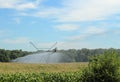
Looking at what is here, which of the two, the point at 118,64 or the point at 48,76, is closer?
the point at 118,64

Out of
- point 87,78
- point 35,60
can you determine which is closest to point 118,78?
point 87,78

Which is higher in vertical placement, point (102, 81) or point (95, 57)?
point (95, 57)

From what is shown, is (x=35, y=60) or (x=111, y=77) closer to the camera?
(x=111, y=77)

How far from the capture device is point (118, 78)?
15.4 m

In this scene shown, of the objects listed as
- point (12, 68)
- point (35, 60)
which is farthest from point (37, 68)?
point (35, 60)

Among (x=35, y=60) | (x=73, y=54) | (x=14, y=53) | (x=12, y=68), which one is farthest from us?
(x=14, y=53)

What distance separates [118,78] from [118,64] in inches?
23.3

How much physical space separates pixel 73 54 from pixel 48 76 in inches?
1368

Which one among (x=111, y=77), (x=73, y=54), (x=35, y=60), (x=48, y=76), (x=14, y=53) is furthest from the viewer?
(x=14, y=53)

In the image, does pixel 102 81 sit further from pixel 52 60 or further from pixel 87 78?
pixel 52 60

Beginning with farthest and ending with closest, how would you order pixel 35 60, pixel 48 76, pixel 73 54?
pixel 73 54, pixel 35 60, pixel 48 76

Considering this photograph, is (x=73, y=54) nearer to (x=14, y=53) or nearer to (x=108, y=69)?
(x=14, y=53)

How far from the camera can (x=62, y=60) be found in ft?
184

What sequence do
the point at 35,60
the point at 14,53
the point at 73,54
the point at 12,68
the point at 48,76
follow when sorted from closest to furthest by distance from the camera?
the point at 48,76, the point at 12,68, the point at 35,60, the point at 73,54, the point at 14,53
